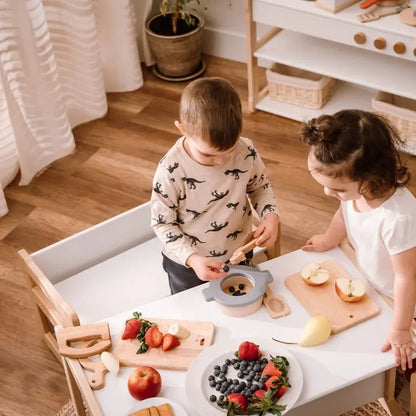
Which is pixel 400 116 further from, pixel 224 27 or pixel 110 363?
pixel 110 363

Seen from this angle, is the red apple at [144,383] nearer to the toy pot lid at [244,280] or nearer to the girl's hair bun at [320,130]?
the toy pot lid at [244,280]

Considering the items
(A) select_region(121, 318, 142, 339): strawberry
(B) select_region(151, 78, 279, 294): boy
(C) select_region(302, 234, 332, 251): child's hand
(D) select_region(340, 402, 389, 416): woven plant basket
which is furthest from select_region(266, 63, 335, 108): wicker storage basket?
(A) select_region(121, 318, 142, 339): strawberry

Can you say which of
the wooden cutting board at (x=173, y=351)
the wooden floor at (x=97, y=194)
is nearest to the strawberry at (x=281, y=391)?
the wooden cutting board at (x=173, y=351)

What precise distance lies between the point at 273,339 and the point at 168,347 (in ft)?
0.76

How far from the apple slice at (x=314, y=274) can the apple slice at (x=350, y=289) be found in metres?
0.04

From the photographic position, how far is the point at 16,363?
2270mm

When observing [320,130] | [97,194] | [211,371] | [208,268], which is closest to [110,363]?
[211,371]

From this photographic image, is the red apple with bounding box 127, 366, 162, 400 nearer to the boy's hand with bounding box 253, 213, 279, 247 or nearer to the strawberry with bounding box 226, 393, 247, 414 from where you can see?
the strawberry with bounding box 226, 393, 247, 414

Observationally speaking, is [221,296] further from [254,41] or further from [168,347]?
[254,41]

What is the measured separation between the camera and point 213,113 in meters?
1.55

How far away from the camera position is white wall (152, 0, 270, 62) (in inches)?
138

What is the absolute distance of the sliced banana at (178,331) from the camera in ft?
5.19

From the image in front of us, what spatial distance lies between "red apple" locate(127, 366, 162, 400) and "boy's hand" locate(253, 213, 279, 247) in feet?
1.47

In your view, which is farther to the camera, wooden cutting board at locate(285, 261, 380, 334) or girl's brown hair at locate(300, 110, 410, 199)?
wooden cutting board at locate(285, 261, 380, 334)
